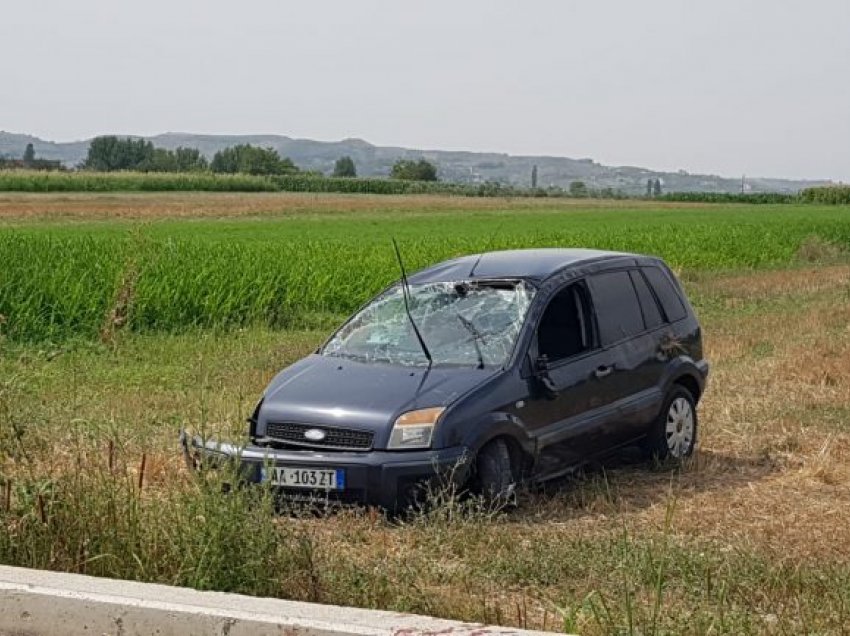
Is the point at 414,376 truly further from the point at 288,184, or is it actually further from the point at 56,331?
the point at 288,184

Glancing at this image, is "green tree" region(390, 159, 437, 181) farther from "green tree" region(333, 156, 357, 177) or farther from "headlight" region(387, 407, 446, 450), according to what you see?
"headlight" region(387, 407, 446, 450)

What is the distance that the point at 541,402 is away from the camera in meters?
8.88

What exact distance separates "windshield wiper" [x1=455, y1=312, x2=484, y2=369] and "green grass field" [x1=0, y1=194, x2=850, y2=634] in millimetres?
961

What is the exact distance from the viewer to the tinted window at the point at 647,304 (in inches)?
409

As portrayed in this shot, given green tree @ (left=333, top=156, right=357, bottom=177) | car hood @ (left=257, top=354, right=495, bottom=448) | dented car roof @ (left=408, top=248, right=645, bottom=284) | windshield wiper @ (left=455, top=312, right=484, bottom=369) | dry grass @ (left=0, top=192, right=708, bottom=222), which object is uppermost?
dented car roof @ (left=408, top=248, right=645, bottom=284)

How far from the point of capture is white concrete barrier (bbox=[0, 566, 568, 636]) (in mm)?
4660

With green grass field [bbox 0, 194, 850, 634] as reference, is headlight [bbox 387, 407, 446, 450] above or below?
above

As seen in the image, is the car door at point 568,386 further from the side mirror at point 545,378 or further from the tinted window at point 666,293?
the tinted window at point 666,293

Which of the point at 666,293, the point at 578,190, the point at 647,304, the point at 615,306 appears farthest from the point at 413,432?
the point at 578,190

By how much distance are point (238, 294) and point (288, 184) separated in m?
92.1

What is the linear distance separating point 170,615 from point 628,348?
18.6 ft

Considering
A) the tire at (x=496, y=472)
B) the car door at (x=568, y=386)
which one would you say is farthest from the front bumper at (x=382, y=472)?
the car door at (x=568, y=386)

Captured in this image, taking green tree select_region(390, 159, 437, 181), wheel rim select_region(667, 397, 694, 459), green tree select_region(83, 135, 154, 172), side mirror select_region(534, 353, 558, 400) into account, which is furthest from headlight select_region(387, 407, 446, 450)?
green tree select_region(83, 135, 154, 172)

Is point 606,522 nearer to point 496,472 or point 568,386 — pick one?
point 496,472
